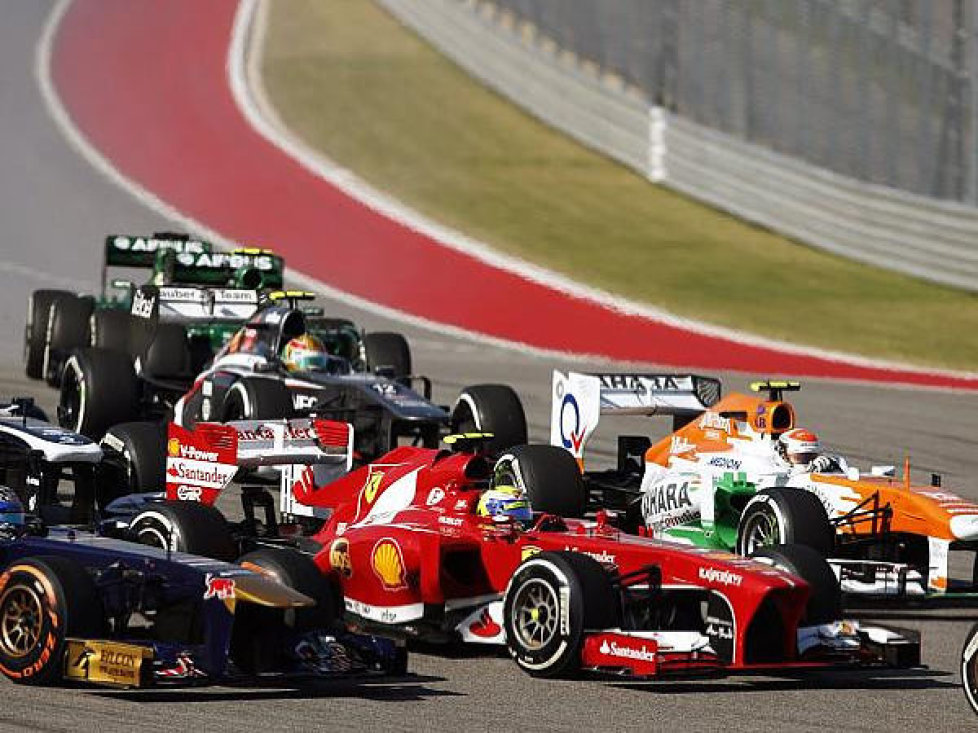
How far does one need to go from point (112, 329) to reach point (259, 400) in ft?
18.4

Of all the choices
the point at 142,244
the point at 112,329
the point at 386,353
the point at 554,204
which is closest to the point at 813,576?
the point at 386,353

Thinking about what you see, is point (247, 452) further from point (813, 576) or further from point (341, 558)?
point (813, 576)

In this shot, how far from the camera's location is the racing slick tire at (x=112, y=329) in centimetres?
2644

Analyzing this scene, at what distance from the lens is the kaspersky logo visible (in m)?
13.1

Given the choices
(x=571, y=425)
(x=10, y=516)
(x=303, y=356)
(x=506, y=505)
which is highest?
(x=303, y=356)

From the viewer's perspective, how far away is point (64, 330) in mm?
27719

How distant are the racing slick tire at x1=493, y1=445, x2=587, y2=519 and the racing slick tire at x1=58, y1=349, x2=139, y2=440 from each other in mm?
7033

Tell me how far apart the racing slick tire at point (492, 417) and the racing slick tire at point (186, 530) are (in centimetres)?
674

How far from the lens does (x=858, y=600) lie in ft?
57.4

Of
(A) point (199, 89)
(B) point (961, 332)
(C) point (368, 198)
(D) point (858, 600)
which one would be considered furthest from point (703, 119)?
(D) point (858, 600)

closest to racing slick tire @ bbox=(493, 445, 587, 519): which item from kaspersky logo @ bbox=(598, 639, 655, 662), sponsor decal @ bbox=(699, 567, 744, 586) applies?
sponsor decal @ bbox=(699, 567, 744, 586)

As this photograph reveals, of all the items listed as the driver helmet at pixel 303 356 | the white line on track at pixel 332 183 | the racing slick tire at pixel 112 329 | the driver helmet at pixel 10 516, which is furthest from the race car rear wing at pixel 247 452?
the white line on track at pixel 332 183

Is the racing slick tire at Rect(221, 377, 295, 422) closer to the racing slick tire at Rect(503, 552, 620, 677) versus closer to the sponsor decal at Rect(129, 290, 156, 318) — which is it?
the sponsor decal at Rect(129, 290, 156, 318)

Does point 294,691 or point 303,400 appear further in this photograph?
point 303,400
